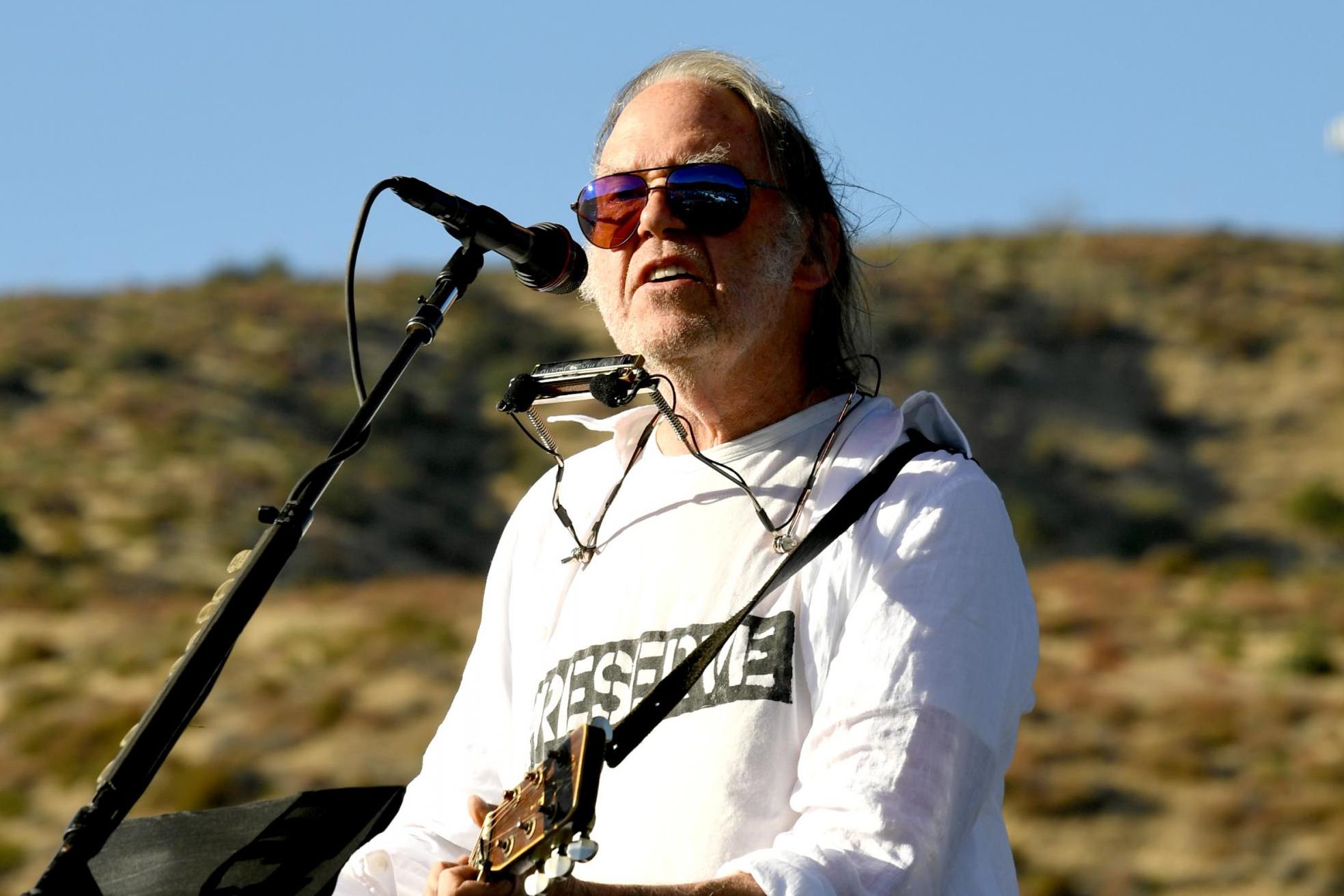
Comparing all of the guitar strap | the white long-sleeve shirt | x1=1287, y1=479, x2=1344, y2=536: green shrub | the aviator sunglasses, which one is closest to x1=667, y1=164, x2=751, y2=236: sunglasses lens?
the aviator sunglasses

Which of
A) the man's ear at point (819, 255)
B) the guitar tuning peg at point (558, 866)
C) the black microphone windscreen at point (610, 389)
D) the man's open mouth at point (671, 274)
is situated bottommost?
the guitar tuning peg at point (558, 866)

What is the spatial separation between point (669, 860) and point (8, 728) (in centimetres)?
1701

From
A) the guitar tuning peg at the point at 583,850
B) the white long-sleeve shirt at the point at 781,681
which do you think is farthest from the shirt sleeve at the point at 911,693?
the guitar tuning peg at the point at 583,850

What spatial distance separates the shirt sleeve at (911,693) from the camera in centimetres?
261

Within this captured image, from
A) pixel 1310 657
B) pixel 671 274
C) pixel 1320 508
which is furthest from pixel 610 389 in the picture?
pixel 1320 508

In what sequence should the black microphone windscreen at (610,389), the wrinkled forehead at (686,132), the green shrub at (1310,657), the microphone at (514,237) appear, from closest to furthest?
the black microphone windscreen at (610,389) < the microphone at (514,237) < the wrinkled forehead at (686,132) < the green shrub at (1310,657)

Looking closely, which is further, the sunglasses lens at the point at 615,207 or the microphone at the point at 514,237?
the sunglasses lens at the point at 615,207

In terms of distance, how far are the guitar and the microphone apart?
38.8 inches

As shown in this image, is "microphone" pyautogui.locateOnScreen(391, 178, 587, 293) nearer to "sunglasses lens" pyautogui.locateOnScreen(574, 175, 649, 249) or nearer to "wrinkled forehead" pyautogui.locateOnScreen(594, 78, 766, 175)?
"sunglasses lens" pyautogui.locateOnScreen(574, 175, 649, 249)

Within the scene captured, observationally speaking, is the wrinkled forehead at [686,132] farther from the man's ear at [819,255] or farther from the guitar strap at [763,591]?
the guitar strap at [763,591]

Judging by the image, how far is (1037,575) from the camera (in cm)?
2730

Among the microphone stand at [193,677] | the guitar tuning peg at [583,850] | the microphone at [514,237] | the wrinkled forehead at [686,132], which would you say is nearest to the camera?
the guitar tuning peg at [583,850]

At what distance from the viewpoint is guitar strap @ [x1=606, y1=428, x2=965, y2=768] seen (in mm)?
2844

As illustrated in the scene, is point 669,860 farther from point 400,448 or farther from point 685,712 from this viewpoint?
point 400,448
